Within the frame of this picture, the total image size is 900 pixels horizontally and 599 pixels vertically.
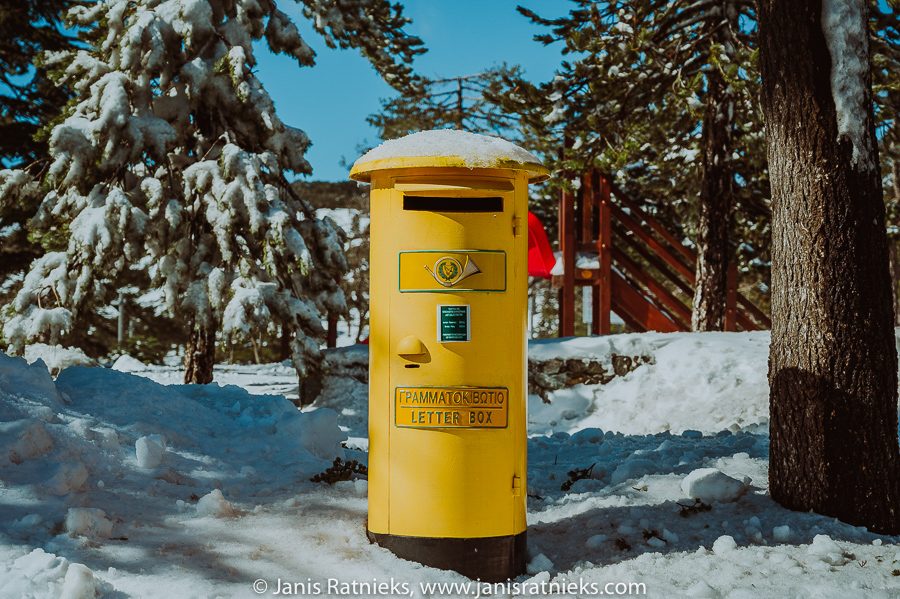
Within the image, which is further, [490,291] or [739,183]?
[739,183]

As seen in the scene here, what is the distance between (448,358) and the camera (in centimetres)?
410

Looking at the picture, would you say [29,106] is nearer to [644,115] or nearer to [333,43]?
[333,43]

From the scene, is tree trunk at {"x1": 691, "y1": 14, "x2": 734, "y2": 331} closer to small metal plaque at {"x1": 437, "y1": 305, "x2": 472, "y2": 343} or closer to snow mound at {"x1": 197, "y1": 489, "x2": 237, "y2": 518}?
small metal plaque at {"x1": 437, "y1": 305, "x2": 472, "y2": 343}

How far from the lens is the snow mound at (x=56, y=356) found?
34.3ft

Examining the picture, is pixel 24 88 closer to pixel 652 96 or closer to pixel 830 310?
pixel 652 96

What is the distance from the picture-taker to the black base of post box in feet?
13.5

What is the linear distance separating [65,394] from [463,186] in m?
3.21

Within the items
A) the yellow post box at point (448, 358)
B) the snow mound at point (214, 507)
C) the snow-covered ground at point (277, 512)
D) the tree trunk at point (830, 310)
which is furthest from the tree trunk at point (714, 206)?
the snow mound at point (214, 507)

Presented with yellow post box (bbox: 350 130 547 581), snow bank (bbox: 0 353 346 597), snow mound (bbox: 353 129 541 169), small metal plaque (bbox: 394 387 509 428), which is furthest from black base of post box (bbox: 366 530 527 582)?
snow mound (bbox: 353 129 541 169)

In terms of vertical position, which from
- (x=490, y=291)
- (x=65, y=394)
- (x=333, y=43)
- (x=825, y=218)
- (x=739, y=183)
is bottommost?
(x=65, y=394)

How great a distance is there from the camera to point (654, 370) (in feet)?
37.1

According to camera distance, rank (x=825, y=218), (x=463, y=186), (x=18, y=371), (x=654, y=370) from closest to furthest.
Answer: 1. (x=463, y=186)
2. (x=825, y=218)
3. (x=18, y=371)
4. (x=654, y=370)

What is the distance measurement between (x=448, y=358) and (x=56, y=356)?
810cm

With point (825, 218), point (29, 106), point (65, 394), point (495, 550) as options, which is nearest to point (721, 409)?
point (825, 218)
